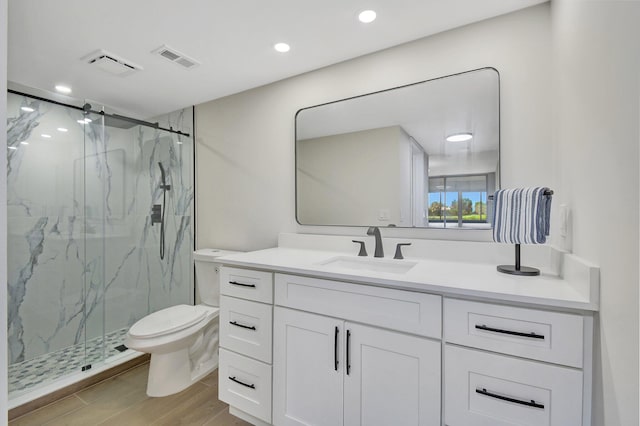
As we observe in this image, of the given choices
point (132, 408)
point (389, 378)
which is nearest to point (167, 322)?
point (132, 408)

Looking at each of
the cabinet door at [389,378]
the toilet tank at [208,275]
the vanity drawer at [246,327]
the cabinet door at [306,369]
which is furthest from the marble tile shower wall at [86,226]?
the cabinet door at [389,378]

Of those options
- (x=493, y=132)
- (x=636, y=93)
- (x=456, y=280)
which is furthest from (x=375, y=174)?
(x=636, y=93)

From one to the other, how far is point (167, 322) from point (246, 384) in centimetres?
72

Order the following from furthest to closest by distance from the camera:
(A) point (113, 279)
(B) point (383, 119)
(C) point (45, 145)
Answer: (A) point (113, 279)
(C) point (45, 145)
(B) point (383, 119)

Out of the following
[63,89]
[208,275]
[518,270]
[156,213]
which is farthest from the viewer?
[156,213]

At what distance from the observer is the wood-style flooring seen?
5.53ft

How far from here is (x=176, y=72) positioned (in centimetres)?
212

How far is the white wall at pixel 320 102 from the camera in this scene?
1492mm

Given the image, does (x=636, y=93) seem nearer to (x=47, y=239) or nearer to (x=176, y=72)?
(x=176, y=72)

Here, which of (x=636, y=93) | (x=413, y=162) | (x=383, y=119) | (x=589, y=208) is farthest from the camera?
(x=383, y=119)

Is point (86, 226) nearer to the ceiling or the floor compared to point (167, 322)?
nearer to the ceiling

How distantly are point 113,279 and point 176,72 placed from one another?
1758 mm

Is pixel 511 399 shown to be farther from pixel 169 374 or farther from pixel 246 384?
pixel 169 374

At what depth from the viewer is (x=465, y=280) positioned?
1181 mm
